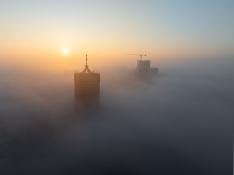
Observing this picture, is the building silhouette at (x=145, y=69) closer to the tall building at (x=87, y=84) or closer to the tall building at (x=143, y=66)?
the tall building at (x=143, y=66)

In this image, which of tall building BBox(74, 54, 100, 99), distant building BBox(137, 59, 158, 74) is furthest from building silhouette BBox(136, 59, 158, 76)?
tall building BBox(74, 54, 100, 99)

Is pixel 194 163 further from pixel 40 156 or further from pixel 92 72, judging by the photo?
pixel 92 72

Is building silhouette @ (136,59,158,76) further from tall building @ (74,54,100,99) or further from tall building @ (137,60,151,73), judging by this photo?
tall building @ (74,54,100,99)

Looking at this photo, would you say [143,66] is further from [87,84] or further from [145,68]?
[87,84]

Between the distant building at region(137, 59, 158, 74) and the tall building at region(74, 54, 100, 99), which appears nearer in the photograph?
the tall building at region(74, 54, 100, 99)

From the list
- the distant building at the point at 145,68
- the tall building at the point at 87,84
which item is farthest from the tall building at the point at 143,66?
the tall building at the point at 87,84

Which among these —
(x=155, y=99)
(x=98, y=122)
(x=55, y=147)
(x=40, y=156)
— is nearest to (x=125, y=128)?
(x=98, y=122)

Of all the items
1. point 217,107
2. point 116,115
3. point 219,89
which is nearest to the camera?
point 116,115

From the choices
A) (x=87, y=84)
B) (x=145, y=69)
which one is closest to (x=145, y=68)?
(x=145, y=69)
